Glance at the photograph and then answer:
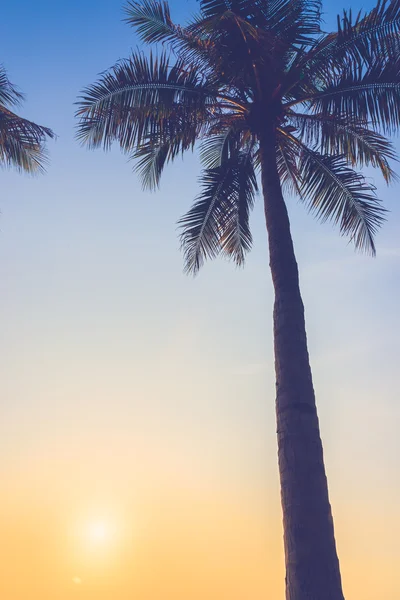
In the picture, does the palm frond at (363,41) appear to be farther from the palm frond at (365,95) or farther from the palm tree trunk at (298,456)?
the palm tree trunk at (298,456)

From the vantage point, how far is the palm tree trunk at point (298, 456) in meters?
7.78

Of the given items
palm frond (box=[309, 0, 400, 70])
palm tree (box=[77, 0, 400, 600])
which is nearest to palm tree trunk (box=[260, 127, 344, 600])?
palm tree (box=[77, 0, 400, 600])

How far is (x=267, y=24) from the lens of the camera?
41.5 ft

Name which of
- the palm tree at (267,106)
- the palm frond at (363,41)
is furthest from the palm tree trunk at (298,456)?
the palm frond at (363,41)

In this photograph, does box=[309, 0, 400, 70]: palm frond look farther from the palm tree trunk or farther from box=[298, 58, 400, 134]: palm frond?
the palm tree trunk

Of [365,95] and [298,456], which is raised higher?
[365,95]

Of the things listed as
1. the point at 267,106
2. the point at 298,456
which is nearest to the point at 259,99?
the point at 267,106

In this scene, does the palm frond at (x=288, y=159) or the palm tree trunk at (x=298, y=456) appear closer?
the palm tree trunk at (x=298, y=456)

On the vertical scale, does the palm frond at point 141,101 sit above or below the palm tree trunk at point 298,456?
above

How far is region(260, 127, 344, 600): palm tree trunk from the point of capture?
778 cm

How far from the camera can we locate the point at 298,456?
8508mm

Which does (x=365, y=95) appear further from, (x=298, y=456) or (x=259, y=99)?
(x=298, y=456)

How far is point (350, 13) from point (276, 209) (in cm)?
439

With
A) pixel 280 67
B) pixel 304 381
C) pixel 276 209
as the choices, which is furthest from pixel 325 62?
pixel 304 381
